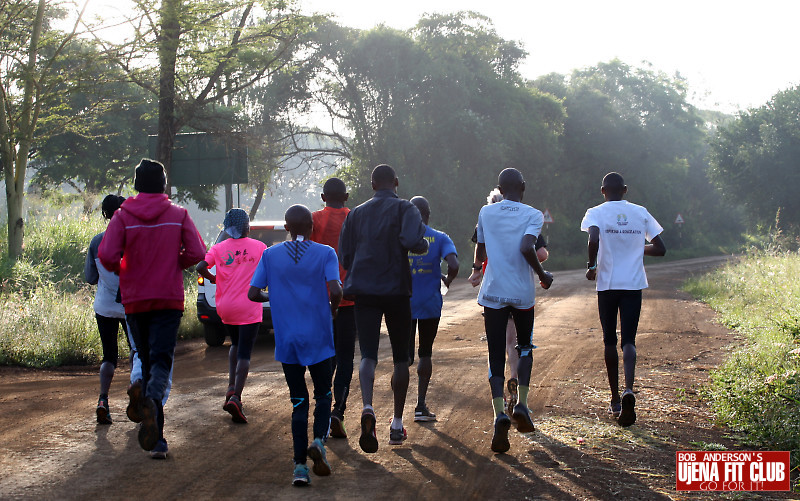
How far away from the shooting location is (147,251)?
18.4 feet

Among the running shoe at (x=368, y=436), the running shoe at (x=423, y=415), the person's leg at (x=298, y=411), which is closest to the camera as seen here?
the person's leg at (x=298, y=411)

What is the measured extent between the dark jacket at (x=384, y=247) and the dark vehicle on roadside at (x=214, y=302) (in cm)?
628

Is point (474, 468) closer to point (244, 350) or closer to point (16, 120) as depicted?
point (244, 350)

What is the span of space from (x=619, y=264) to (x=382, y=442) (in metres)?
2.45

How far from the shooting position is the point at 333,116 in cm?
4122

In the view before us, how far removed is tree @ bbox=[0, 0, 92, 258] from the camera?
16328 millimetres

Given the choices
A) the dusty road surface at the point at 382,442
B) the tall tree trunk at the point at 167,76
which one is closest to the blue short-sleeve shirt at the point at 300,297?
the dusty road surface at the point at 382,442

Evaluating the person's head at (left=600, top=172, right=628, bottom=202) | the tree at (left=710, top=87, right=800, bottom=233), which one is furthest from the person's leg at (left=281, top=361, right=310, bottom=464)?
the tree at (left=710, top=87, right=800, bottom=233)

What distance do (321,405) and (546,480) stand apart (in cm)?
152

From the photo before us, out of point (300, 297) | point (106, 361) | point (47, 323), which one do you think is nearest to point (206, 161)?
point (47, 323)

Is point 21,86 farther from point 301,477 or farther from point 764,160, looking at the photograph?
point 764,160

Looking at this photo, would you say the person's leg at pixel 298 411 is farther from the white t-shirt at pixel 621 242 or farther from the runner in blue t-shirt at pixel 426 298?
the white t-shirt at pixel 621 242

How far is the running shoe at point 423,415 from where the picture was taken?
701 centimetres

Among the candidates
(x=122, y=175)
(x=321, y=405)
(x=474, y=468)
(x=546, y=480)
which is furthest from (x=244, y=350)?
(x=122, y=175)
